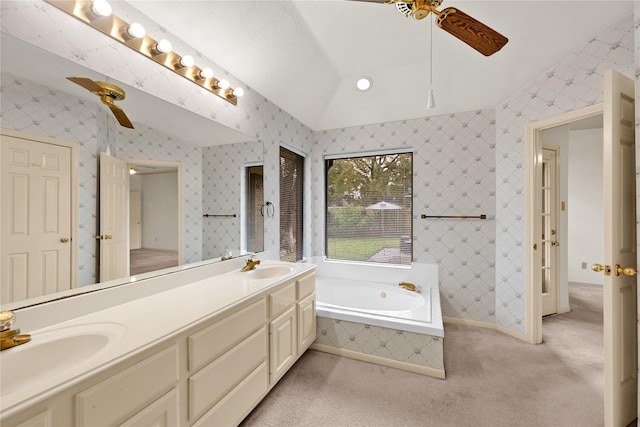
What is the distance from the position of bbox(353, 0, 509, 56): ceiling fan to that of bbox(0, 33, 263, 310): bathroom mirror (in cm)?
138

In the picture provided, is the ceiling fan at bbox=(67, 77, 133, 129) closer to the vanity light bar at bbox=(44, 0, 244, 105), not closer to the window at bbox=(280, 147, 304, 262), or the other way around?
the vanity light bar at bbox=(44, 0, 244, 105)

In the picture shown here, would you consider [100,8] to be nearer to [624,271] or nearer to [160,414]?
[160,414]

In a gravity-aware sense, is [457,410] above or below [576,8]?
below

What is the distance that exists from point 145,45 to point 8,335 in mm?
1519

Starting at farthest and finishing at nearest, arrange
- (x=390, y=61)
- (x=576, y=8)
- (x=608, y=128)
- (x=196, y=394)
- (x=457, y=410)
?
(x=390, y=61)
(x=576, y=8)
(x=457, y=410)
(x=608, y=128)
(x=196, y=394)

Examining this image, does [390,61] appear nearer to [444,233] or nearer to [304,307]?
[444,233]

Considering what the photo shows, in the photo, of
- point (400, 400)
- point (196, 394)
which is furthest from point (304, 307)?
point (196, 394)

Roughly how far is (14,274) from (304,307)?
1.65m

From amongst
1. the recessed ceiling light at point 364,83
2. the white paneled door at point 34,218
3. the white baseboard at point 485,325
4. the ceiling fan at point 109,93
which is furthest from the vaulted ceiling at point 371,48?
the white baseboard at point 485,325

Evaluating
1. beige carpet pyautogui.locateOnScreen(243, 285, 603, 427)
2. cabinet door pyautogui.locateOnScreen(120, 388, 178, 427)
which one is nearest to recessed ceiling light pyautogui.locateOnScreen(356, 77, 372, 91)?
beige carpet pyautogui.locateOnScreen(243, 285, 603, 427)

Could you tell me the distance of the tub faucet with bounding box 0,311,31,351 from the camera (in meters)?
0.88

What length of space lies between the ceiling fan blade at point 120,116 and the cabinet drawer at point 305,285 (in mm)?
1489

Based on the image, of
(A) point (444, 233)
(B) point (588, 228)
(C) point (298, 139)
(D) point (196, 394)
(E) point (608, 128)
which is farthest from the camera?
(B) point (588, 228)

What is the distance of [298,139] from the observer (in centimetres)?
330
